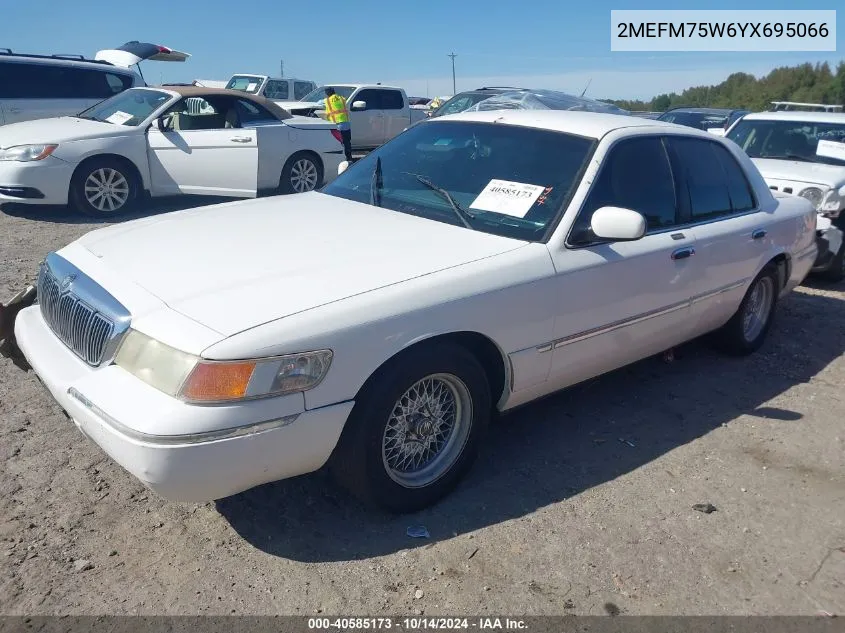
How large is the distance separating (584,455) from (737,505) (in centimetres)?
75

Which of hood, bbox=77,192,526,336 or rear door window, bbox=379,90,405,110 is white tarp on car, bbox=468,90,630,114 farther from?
rear door window, bbox=379,90,405,110

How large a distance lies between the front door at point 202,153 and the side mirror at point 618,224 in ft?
21.8

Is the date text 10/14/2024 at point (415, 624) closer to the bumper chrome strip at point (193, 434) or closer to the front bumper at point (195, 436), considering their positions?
the front bumper at point (195, 436)

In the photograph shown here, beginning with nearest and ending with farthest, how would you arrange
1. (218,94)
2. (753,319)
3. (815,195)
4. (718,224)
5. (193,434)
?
(193,434)
(718,224)
(753,319)
(815,195)
(218,94)

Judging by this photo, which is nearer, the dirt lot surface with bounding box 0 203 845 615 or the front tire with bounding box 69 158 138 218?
the dirt lot surface with bounding box 0 203 845 615

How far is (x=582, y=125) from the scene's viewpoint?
3904 mm

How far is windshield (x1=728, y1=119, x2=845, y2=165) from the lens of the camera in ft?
25.5

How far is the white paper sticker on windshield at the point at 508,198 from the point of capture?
3.53 metres

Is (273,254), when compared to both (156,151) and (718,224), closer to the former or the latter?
(718,224)

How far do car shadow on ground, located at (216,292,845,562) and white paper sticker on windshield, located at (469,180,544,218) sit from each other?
123cm

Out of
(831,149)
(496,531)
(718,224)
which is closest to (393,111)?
(831,149)

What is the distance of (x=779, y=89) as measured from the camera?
5100 cm

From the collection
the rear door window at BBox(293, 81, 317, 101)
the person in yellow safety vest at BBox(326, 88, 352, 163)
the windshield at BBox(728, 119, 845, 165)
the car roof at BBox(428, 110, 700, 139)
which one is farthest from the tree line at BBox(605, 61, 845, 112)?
the car roof at BBox(428, 110, 700, 139)

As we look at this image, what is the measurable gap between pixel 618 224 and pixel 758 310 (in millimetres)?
2494
